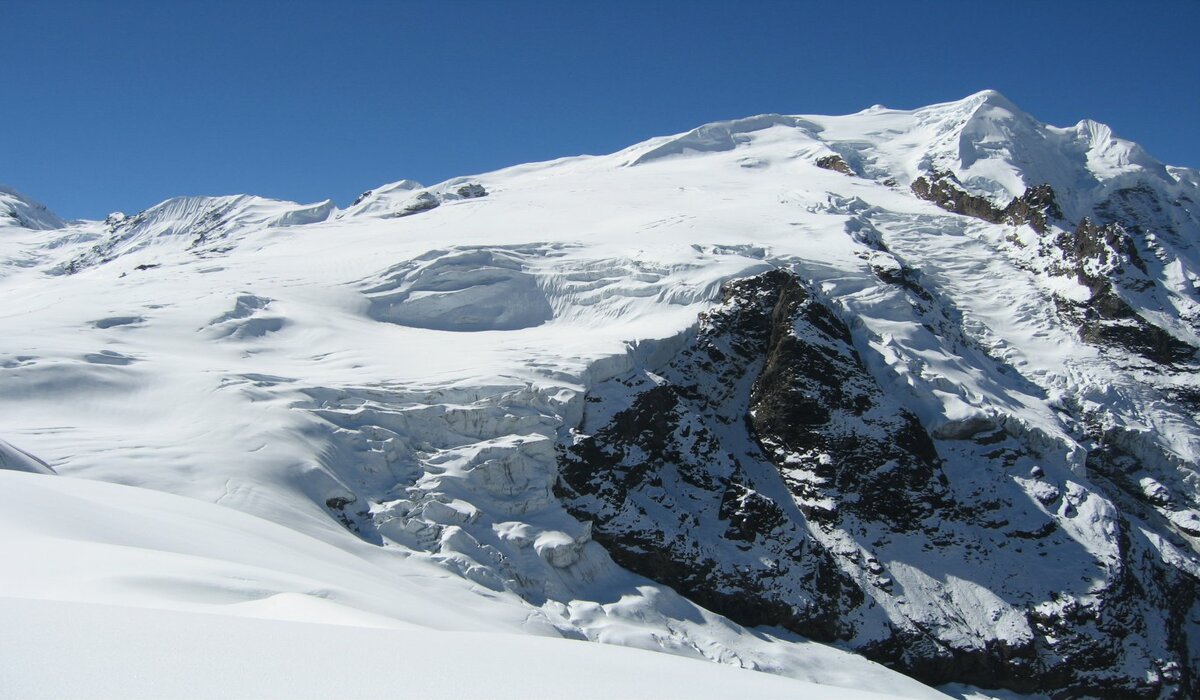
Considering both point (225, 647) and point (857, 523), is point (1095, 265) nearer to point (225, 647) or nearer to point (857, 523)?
point (857, 523)

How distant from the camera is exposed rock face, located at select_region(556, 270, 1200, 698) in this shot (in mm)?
30578

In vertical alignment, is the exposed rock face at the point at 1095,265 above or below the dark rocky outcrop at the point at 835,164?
below

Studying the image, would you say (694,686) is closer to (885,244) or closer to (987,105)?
(885,244)

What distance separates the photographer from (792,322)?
39125mm

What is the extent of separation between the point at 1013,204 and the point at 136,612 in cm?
6810

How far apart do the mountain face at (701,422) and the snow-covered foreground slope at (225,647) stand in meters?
9.97

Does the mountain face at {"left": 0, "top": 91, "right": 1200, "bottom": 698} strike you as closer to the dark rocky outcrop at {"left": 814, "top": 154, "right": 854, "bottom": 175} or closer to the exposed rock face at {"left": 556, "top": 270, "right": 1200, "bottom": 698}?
the exposed rock face at {"left": 556, "top": 270, "right": 1200, "bottom": 698}

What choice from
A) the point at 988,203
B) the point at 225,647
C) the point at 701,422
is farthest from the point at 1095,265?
the point at 225,647

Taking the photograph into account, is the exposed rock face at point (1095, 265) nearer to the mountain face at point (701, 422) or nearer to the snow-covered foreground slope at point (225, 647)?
the mountain face at point (701, 422)

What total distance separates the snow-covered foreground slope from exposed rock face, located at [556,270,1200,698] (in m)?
21.6

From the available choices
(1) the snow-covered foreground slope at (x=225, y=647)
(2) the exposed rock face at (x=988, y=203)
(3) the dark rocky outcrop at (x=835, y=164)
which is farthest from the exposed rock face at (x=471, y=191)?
(1) the snow-covered foreground slope at (x=225, y=647)

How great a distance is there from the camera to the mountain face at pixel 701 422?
87.9ft

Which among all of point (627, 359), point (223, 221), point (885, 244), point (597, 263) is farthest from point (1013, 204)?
point (223, 221)

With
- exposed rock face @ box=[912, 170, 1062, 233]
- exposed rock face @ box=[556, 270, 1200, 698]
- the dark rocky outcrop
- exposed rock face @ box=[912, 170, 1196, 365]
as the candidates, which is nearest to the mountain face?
exposed rock face @ box=[556, 270, 1200, 698]
